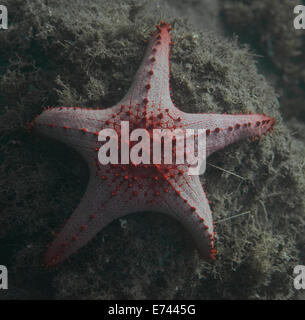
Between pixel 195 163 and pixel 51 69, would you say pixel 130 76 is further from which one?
pixel 195 163

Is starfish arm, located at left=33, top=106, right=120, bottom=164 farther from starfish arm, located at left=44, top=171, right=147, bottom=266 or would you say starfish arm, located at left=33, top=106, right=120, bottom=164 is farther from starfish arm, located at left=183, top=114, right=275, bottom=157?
starfish arm, located at left=183, top=114, right=275, bottom=157

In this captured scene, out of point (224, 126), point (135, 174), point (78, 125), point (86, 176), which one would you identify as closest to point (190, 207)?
point (135, 174)

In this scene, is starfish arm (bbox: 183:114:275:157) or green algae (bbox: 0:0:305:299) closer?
starfish arm (bbox: 183:114:275:157)

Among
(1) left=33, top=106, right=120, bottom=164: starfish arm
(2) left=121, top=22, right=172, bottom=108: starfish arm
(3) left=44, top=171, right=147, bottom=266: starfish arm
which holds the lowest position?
(3) left=44, top=171, right=147, bottom=266: starfish arm

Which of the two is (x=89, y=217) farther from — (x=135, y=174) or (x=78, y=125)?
(x=78, y=125)

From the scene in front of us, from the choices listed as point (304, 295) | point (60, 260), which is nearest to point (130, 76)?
point (60, 260)

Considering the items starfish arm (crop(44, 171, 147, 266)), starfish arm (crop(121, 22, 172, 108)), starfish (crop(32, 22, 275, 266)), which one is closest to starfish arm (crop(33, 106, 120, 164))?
starfish (crop(32, 22, 275, 266))

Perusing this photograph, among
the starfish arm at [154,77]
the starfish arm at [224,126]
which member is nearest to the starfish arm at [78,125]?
the starfish arm at [154,77]

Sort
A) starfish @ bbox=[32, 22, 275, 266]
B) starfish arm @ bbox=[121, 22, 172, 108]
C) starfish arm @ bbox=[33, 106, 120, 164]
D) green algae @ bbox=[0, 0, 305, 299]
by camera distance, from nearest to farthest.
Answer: starfish @ bbox=[32, 22, 275, 266] < starfish arm @ bbox=[33, 106, 120, 164] < starfish arm @ bbox=[121, 22, 172, 108] < green algae @ bbox=[0, 0, 305, 299]
